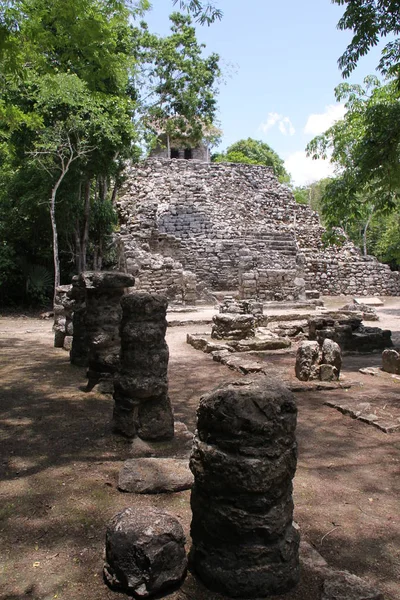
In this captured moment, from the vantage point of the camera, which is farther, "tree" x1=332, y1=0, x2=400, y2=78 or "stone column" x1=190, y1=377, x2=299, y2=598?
"tree" x1=332, y1=0, x2=400, y2=78

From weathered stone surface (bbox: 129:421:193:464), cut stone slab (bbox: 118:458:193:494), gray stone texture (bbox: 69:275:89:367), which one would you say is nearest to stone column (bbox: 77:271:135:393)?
gray stone texture (bbox: 69:275:89:367)

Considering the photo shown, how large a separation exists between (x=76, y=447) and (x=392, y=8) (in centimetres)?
807

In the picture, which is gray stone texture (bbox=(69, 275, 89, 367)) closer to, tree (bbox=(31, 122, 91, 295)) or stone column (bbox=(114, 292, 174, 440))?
stone column (bbox=(114, 292, 174, 440))

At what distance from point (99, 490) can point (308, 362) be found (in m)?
5.21

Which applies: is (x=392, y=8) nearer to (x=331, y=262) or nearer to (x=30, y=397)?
(x=30, y=397)

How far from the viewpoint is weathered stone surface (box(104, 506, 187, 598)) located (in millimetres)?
2688

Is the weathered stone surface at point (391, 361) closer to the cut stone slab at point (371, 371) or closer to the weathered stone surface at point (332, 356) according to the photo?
the cut stone slab at point (371, 371)

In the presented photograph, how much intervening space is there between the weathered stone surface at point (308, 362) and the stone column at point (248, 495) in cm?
569

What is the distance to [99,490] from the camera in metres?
4.03

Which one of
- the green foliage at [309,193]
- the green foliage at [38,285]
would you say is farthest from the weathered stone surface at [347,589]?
the green foliage at [309,193]

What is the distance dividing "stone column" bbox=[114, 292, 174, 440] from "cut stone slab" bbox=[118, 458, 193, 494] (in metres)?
0.78

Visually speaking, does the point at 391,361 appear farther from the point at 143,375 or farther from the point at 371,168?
the point at 143,375

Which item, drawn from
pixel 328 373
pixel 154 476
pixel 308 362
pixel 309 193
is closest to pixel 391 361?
pixel 328 373

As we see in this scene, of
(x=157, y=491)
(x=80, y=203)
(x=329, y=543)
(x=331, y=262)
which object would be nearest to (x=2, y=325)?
(x=80, y=203)
